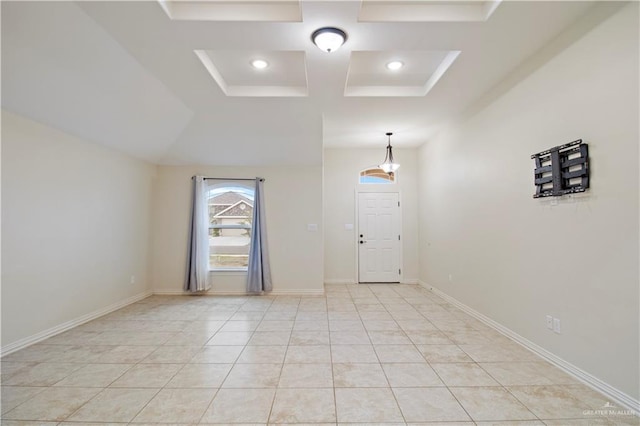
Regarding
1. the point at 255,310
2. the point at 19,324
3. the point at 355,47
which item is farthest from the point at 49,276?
the point at 355,47

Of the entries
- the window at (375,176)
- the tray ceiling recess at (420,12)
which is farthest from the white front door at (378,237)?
the tray ceiling recess at (420,12)

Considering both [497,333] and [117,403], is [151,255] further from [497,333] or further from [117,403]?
[497,333]

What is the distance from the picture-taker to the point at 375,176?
6.10m

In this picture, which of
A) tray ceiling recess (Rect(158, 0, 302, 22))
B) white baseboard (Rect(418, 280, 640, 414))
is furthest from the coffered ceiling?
white baseboard (Rect(418, 280, 640, 414))

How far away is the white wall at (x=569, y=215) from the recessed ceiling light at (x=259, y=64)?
2.67 metres

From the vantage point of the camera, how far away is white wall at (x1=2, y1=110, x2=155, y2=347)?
2.71 meters

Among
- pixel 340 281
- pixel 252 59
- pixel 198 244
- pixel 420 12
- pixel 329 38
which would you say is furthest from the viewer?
pixel 340 281

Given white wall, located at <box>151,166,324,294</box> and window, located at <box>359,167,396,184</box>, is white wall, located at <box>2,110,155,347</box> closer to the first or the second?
white wall, located at <box>151,166,324,294</box>

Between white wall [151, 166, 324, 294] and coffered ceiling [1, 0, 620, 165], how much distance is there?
78cm

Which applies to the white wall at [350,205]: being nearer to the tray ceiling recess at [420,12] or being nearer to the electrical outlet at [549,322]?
the electrical outlet at [549,322]

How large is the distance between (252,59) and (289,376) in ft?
10.0

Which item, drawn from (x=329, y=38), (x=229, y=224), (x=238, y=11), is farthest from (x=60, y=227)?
(x=329, y=38)

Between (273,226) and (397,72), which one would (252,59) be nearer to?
(397,72)

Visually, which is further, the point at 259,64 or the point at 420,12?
the point at 259,64
